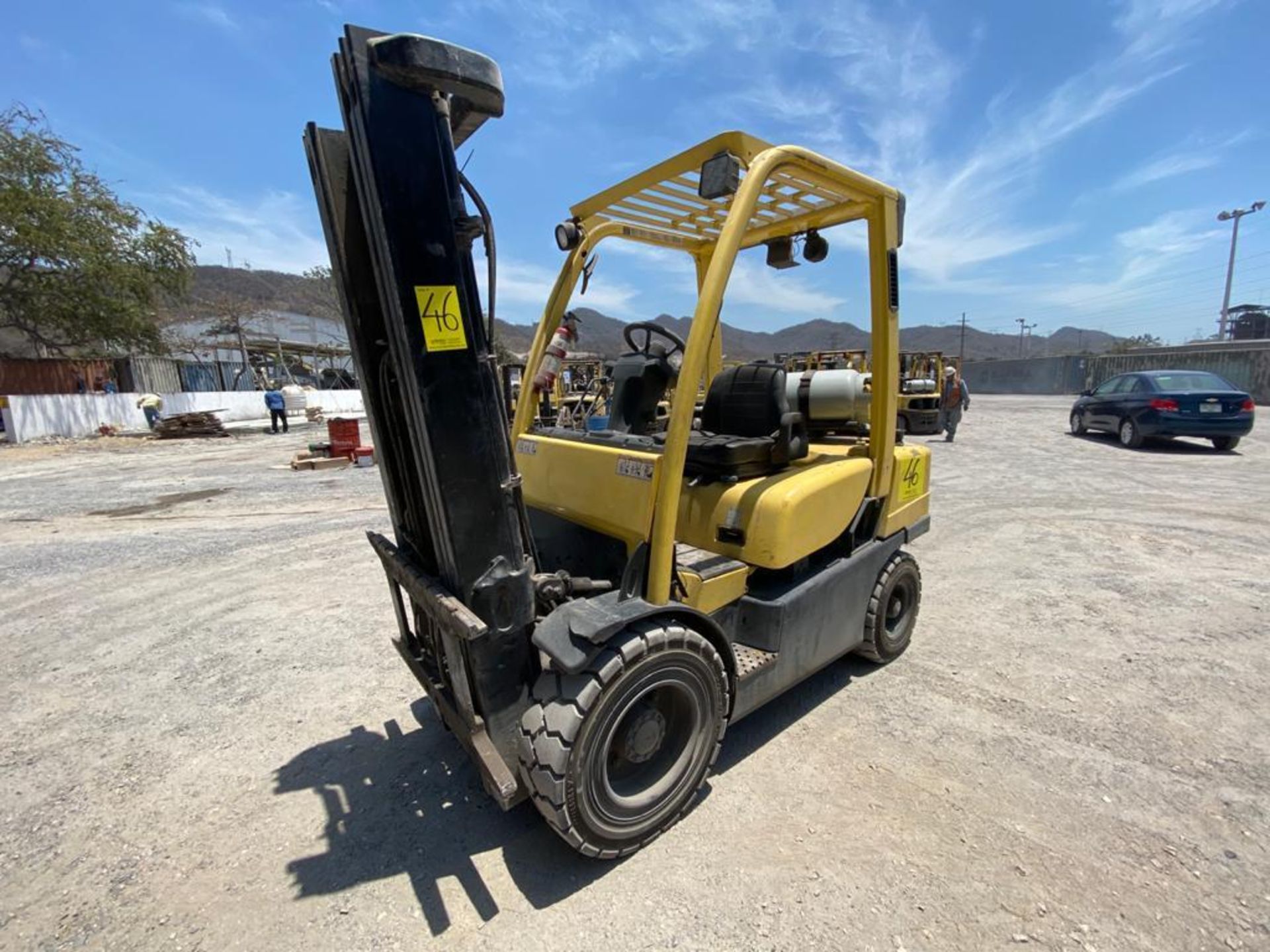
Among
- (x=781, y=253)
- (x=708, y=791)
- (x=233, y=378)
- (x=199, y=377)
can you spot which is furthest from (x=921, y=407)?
(x=233, y=378)

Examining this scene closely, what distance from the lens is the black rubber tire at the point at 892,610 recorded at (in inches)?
138

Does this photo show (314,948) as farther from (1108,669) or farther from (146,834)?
(1108,669)

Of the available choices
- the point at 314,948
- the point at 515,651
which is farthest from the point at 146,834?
the point at 515,651

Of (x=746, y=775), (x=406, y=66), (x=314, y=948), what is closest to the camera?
(x=406, y=66)

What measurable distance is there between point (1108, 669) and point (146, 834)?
5.06m

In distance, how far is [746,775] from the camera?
8.87ft

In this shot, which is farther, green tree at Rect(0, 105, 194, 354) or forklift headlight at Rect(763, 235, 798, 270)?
green tree at Rect(0, 105, 194, 354)

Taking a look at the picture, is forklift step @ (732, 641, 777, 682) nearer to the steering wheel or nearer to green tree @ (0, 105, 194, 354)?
the steering wheel

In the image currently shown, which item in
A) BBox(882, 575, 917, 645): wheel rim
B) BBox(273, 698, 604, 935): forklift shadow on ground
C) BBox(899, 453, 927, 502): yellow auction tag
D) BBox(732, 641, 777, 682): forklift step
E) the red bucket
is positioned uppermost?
BBox(899, 453, 927, 502): yellow auction tag

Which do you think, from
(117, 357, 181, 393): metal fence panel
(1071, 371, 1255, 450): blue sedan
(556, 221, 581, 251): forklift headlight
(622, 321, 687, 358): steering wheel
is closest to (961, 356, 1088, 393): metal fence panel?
(1071, 371, 1255, 450): blue sedan

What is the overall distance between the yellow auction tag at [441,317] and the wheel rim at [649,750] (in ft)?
4.53

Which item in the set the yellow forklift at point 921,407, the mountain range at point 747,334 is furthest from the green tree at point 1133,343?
the yellow forklift at point 921,407

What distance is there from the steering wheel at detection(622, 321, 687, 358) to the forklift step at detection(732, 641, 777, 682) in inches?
66.1

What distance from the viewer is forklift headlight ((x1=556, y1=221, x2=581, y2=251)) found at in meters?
3.18
